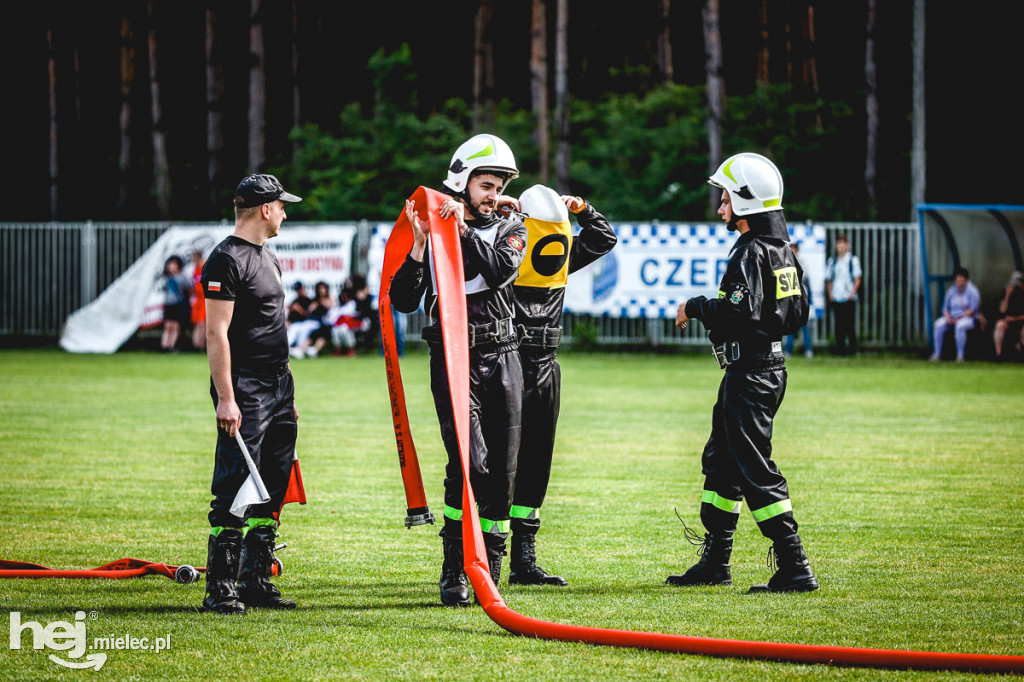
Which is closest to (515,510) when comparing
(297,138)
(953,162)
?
(953,162)

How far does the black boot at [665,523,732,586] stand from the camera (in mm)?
6680

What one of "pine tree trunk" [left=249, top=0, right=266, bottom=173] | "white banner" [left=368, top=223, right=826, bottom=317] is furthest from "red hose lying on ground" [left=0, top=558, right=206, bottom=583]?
"pine tree trunk" [left=249, top=0, right=266, bottom=173]

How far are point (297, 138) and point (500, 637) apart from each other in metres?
35.8

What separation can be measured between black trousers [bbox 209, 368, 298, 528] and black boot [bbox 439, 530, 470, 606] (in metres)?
0.88

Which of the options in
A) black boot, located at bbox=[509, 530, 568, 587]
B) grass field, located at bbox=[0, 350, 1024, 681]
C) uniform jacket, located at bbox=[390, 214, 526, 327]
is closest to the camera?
grass field, located at bbox=[0, 350, 1024, 681]

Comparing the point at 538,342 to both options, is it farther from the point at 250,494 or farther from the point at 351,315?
the point at 351,315

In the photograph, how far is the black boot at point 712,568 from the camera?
6680 mm

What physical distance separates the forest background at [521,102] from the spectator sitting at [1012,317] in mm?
3717

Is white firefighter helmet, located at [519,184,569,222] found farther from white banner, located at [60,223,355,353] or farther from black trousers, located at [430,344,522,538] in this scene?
white banner, located at [60,223,355,353]

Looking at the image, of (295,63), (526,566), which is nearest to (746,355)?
(526,566)

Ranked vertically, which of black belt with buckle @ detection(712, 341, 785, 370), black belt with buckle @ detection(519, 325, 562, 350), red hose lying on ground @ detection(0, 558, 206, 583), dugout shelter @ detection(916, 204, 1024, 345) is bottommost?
red hose lying on ground @ detection(0, 558, 206, 583)

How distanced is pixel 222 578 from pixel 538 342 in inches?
86.1

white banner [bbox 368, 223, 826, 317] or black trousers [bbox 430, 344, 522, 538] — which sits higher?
white banner [bbox 368, 223, 826, 317]

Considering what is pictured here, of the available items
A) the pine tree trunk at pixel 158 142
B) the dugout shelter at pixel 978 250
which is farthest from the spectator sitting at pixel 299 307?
the pine tree trunk at pixel 158 142
